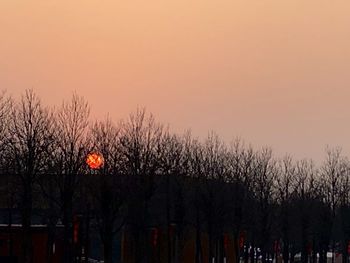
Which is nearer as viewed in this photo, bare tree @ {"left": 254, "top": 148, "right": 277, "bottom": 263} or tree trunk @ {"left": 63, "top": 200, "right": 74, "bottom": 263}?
tree trunk @ {"left": 63, "top": 200, "right": 74, "bottom": 263}

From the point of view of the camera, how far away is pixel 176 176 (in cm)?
5106

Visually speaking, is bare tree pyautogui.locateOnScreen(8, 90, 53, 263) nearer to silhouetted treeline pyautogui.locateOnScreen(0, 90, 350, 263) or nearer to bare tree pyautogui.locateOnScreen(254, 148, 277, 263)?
silhouetted treeline pyautogui.locateOnScreen(0, 90, 350, 263)

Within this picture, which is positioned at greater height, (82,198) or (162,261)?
(82,198)

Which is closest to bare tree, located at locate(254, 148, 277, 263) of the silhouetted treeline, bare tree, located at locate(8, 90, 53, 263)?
the silhouetted treeline

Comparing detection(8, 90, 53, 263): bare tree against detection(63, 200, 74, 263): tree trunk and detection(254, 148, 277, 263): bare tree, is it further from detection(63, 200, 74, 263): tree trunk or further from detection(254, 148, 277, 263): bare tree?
detection(254, 148, 277, 263): bare tree

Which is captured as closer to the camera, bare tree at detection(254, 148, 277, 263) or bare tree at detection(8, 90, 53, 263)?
bare tree at detection(8, 90, 53, 263)

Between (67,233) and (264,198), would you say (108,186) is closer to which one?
(67,233)

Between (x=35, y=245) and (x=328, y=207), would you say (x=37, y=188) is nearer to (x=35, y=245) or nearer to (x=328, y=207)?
(x=35, y=245)

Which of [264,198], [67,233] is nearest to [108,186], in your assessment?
[67,233]

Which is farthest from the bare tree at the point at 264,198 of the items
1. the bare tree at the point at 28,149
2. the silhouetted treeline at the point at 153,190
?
the bare tree at the point at 28,149

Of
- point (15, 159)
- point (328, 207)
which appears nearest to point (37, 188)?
point (15, 159)

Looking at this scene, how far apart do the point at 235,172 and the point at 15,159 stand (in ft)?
70.4

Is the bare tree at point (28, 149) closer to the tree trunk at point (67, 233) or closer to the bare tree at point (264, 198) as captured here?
the tree trunk at point (67, 233)

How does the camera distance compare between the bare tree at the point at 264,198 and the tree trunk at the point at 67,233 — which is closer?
the tree trunk at the point at 67,233
